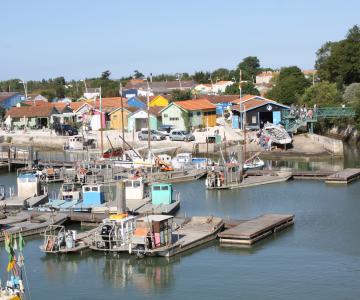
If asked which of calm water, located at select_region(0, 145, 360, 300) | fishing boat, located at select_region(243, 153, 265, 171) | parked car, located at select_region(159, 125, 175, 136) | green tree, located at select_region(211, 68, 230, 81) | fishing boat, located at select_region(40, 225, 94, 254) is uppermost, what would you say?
green tree, located at select_region(211, 68, 230, 81)

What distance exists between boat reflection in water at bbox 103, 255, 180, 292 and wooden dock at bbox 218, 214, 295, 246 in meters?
2.55

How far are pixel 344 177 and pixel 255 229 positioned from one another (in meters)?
15.9

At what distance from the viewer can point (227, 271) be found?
25594 millimetres

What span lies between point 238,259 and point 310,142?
114 ft

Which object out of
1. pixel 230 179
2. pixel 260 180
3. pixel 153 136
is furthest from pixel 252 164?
pixel 153 136

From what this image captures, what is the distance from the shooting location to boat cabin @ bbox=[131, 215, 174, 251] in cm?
2620

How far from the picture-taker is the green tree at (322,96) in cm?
A: 7094

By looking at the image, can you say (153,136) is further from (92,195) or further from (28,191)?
(92,195)

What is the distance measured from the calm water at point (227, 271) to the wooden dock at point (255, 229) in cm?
36

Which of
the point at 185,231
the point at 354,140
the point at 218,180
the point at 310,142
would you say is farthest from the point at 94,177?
the point at 354,140

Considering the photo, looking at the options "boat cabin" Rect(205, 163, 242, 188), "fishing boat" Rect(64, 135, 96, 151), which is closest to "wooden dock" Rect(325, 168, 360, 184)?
"boat cabin" Rect(205, 163, 242, 188)

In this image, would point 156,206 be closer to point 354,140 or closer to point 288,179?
point 288,179

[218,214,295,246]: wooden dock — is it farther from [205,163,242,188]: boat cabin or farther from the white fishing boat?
the white fishing boat

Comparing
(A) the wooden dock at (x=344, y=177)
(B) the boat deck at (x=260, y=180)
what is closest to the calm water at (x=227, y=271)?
(B) the boat deck at (x=260, y=180)
